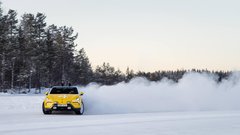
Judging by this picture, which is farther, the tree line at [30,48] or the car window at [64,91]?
the tree line at [30,48]

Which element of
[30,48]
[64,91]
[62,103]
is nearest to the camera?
[62,103]

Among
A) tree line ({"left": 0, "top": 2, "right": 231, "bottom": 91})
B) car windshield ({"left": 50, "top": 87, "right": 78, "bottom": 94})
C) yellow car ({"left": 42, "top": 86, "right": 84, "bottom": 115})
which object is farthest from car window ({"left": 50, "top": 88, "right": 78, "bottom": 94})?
tree line ({"left": 0, "top": 2, "right": 231, "bottom": 91})

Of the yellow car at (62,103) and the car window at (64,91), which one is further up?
the car window at (64,91)

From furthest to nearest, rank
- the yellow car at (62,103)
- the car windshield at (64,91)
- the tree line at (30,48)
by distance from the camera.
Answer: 1. the tree line at (30,48)
2. the car windshield at (64,91)
3. the yellow car at (62,103)

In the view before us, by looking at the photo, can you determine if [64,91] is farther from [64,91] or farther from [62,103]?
[62,103]

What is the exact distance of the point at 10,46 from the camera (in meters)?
60.1

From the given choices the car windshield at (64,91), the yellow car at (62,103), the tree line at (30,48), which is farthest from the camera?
the tree line at (30,48)

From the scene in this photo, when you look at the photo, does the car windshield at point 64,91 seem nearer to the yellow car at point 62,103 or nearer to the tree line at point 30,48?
the yellow car at point 62,103

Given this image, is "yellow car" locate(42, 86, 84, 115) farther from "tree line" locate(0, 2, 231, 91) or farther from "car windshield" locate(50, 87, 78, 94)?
"tree line" locate(0, 2, 231, 91)

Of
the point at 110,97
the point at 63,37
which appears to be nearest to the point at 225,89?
the point at 110,97

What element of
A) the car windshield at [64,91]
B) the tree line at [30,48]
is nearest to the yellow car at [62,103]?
the car windshield at [64,91]

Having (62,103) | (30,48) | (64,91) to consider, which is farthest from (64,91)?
(30,48)

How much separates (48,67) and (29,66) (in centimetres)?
771

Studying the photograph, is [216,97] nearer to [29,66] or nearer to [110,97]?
[110,97]
